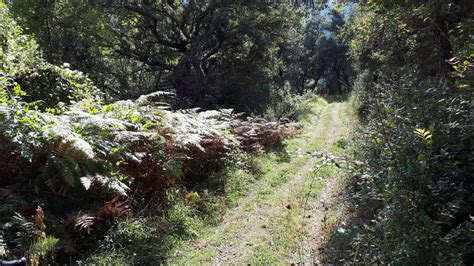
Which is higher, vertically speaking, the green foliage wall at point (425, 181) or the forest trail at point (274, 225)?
the green foliage wall at point (425, 181)

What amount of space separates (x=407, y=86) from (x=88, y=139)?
5.02 metres

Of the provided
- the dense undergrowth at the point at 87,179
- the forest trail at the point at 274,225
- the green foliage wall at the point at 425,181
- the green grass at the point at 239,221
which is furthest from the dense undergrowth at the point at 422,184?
the dense undergrowth at the point at 87,179

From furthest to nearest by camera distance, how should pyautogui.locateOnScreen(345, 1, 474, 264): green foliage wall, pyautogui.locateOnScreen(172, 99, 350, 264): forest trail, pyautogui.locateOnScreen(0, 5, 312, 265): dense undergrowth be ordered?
1. pyautogui.locateOnScreen(172, 99, 350, 264): forest trail
2. pyautogui.locateOnScreen(0, 5, 312, 265): dense undergrowth
3. pyautogui.locateOnScreen(345, 1, 474, 264): green foliage wall

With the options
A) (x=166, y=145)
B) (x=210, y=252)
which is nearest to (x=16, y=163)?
(x=166, y=145)

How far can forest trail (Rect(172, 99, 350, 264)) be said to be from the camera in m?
4.49

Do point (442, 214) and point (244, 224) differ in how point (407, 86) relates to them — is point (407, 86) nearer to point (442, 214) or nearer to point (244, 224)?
point (442, 214)

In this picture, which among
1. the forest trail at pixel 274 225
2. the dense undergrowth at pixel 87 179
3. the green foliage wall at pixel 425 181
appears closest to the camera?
the green foliage wall at pixel 425 181

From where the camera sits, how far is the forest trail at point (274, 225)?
14.7 ft

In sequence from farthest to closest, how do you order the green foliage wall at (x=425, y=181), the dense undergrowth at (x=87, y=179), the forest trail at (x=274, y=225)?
the forest trail at (x=274, y=225) < the dense undergrowth at (x=87, y=179) < the green foliage wall at (x=425, y=181)

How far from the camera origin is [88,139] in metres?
4.98

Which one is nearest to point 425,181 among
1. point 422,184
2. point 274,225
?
point 422,184

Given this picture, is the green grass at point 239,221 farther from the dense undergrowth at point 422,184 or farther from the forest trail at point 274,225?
the dense undergrowth at point 422,184

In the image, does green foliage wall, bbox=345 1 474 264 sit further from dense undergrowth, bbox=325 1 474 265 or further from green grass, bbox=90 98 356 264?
green grass, bbox=90 98 356 264

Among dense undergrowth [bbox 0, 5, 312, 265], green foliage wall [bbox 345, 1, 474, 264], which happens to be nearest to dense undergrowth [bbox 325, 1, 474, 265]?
green foliage wall [bbox 345, 1, 474, 264]
